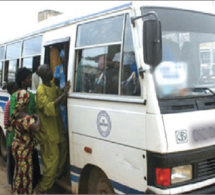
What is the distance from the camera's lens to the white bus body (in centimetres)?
256

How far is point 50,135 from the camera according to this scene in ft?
12.4

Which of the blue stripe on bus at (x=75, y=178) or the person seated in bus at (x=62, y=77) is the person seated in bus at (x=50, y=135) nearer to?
the person seated in bus at (x=62, y=77)

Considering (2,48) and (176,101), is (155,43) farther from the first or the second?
(2,48)

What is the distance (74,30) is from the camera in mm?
3648

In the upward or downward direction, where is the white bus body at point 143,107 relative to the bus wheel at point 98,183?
A: upward

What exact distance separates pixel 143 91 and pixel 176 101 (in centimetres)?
34

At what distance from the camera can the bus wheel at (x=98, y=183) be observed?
3254 mm

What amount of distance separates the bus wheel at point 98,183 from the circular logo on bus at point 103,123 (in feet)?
1.83

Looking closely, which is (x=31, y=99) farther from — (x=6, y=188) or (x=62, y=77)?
(x=6, y=188)

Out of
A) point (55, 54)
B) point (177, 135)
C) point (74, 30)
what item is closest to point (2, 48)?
point (55, 54)

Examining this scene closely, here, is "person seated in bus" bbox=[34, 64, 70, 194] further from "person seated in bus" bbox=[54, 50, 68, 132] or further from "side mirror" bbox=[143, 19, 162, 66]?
"side mirror" bbox=[143, 19, 162, 66]

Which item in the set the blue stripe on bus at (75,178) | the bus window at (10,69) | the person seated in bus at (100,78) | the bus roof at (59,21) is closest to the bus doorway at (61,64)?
the bus roof at (59,21)

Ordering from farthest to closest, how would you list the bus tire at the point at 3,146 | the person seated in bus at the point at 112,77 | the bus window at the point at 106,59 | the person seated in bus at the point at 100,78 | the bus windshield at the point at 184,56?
the bus tire at the point at 3,146 < the person seated in bus at the point at 100,78 < the person seated in bus at the point at 112,77 < the bus window at the point at 106,59 < the bus windshield at the point at 184,56

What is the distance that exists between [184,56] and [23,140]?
2.29m
